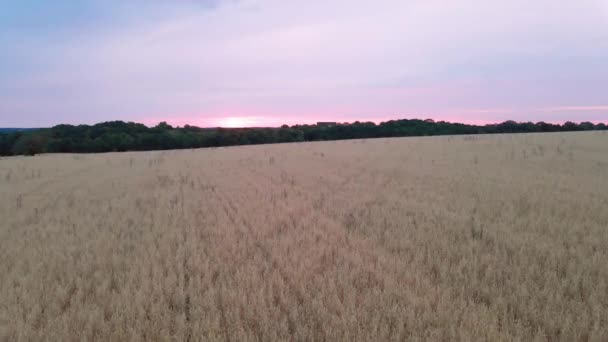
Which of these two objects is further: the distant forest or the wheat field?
the distant forest

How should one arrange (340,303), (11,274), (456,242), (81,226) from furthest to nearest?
(81,226), (456,242), (11,274), (340,303)

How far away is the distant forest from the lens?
194ft

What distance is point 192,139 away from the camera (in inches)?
2564

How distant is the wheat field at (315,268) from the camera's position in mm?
3158

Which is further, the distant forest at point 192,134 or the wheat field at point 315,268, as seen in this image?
the distant forest at point 192,134

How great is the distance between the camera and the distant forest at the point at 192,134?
194 feet

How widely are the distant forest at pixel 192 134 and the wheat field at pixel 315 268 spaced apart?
5372cm

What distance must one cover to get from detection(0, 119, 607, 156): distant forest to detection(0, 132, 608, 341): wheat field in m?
53.7

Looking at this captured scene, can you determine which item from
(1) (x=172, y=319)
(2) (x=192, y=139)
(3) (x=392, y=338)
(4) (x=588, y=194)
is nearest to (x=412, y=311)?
→ (3) (x=392, y=338)

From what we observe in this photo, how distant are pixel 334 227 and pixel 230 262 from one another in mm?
2089

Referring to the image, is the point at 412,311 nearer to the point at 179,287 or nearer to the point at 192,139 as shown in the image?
the point at 179,287

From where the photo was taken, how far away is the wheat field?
3.16 metres

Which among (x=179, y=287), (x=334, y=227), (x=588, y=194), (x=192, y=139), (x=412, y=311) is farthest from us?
(x=192, y=139)

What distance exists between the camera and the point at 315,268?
Result: 4.37m
